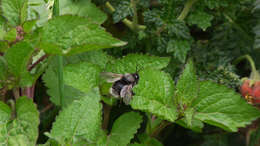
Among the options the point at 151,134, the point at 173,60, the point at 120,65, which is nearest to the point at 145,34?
the point at 173,60

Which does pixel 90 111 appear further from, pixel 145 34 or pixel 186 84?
pixel 145 34

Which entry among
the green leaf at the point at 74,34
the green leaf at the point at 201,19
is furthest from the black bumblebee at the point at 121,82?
the green leaf at the point at 201,19

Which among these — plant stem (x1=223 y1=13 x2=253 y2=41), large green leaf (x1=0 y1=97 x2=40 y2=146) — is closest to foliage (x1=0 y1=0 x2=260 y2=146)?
large green leaf (x1=0 y1=97 x2=40 y2=146)

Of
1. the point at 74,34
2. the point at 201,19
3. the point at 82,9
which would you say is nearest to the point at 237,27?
the point at 201,19

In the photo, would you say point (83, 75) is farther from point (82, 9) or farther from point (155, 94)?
point (82, 9)

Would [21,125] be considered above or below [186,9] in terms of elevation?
below

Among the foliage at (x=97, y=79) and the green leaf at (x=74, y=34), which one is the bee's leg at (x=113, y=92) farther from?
the green leaf at (x=74, y=34)

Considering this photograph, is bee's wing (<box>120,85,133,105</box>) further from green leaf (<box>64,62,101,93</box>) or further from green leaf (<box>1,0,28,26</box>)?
green leaf (<box>1,0,28,26</box>)
